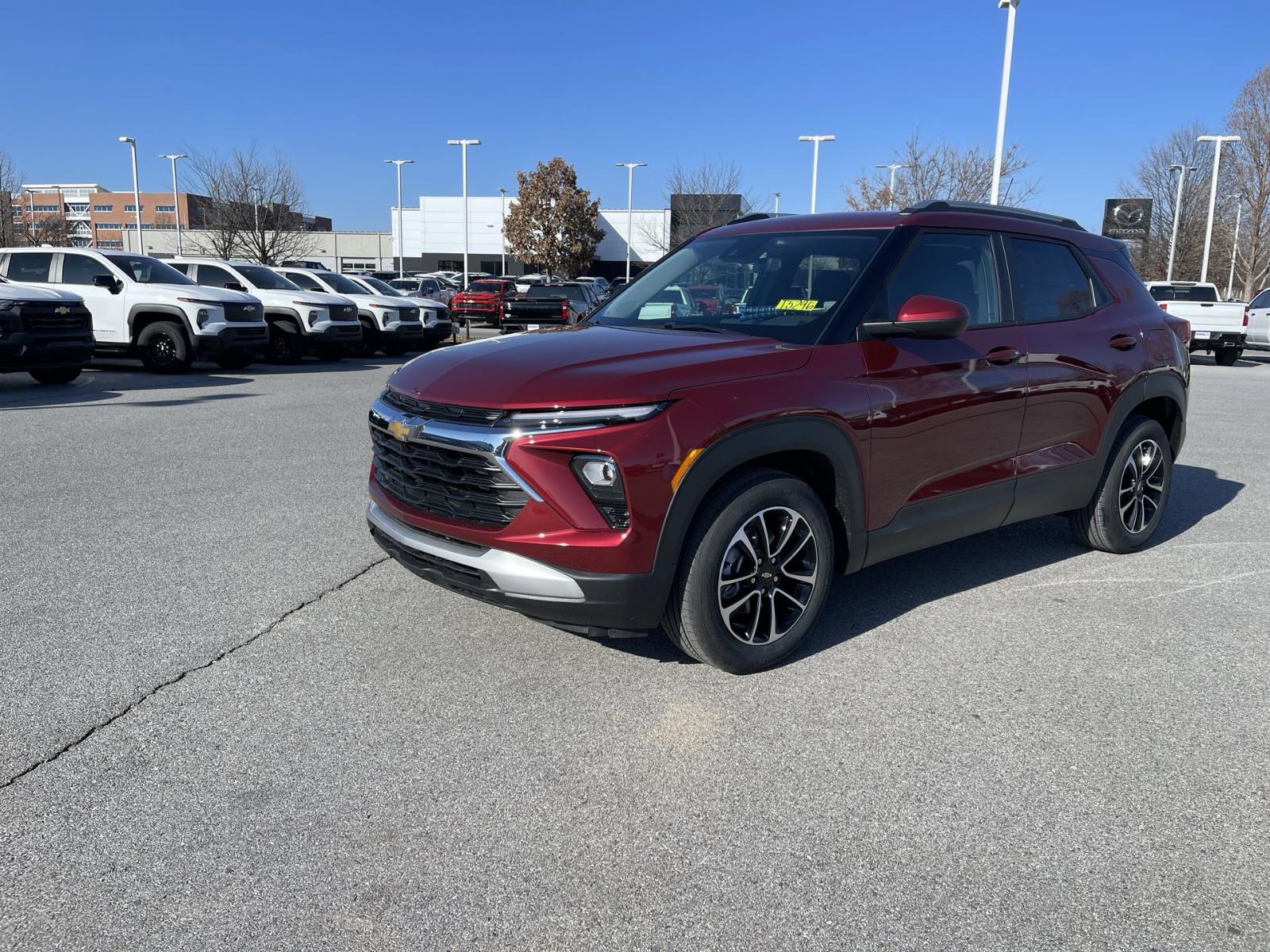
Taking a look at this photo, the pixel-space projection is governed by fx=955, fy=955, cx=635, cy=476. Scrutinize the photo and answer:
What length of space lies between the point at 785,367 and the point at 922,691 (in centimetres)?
137

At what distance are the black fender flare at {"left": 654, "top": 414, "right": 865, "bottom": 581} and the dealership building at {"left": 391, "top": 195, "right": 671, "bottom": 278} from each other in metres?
66.9

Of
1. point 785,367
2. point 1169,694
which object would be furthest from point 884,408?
point 1169,694

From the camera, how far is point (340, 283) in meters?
20.2

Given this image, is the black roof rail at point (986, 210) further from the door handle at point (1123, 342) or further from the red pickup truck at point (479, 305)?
the red pickup truck at point (479, 305)

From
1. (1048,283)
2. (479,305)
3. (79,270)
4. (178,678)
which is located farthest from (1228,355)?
(178,678)

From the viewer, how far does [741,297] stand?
4398 mm

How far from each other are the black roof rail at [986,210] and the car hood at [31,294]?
444 inches

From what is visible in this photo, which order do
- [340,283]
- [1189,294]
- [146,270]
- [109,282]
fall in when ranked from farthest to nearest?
[1189,294]
[340,283]
[146,270]
[109,282]

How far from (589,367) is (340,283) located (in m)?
18.1

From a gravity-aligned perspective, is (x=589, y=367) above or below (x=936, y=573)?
above

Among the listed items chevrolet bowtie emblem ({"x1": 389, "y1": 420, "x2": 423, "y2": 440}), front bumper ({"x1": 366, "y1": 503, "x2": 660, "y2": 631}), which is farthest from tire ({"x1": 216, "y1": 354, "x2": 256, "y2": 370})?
front bumper ({"x1": 366, "y1": 503, "x2": 660, "y2": 631})

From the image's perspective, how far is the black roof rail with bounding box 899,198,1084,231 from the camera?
450cm

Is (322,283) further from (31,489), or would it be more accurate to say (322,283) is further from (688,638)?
(688,638)

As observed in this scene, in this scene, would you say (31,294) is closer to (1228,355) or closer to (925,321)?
(925,321)
